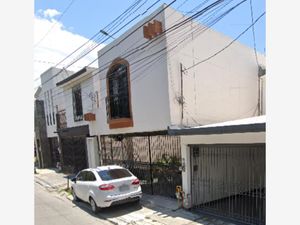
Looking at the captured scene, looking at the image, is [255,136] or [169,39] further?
[169,39]

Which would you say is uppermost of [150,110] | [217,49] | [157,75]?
[217,49]

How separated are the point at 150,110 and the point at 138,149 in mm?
2703

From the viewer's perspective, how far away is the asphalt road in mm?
9023

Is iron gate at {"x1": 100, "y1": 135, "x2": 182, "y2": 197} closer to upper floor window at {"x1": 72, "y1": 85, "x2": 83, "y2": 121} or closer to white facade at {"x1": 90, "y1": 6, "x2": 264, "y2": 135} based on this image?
white facade at {"x1": 90, "y1": 6, "x2": 264, "y2": 135}

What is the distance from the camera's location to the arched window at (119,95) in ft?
41.2

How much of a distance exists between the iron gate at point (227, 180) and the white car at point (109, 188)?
7.00 feet

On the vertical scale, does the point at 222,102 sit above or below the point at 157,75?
below

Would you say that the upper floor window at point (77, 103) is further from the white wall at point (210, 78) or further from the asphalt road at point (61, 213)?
the white wall at point (210, 78)

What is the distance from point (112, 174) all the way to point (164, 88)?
366cm

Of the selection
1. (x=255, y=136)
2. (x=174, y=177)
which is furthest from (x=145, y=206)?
(x=255, y=136)

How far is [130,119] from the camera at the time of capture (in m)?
12.2

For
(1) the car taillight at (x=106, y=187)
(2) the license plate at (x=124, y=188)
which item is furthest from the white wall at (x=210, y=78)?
(1) the car taillight at (x=106, y=187)

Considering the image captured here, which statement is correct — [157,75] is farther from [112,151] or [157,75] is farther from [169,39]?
[112,151]

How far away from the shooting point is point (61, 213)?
10141 millimetres
